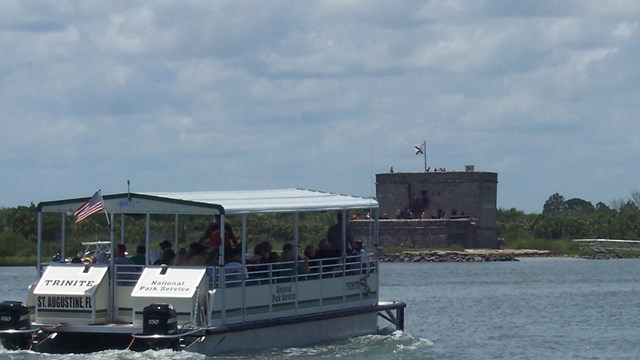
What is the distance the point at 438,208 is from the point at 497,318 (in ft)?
176

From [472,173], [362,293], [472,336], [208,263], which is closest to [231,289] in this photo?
[208,263]

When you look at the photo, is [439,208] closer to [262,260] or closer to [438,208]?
[438,208]

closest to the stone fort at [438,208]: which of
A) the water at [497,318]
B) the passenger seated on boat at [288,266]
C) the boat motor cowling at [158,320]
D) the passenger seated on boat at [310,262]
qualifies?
the water at [497,318]

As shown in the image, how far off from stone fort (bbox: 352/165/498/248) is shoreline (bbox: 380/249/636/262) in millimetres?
1471

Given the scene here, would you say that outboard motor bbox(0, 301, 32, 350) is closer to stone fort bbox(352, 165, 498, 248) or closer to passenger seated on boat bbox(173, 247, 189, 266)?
passenger seated on boat bbox(173, 247, 189, 266)

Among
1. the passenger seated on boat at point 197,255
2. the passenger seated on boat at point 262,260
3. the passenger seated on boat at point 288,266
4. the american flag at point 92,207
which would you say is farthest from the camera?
the passenger seated on boat at point 288,266

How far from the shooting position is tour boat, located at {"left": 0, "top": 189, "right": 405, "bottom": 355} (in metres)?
22.8

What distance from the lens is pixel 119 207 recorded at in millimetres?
24062

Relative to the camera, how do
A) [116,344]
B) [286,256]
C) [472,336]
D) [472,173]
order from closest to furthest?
[116,344] < [286,256] < [472,336] < [472,173]

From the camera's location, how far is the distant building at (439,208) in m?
88.6

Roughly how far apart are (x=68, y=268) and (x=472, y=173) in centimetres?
6708

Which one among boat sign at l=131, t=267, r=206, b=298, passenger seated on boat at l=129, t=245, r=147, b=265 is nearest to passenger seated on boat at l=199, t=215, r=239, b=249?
boat sign at l=131, t=267, r=206, b=298

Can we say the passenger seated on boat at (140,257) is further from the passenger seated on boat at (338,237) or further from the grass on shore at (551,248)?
the grass on shore at (551,248)

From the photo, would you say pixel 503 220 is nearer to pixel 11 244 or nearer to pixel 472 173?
pixel 472 173
